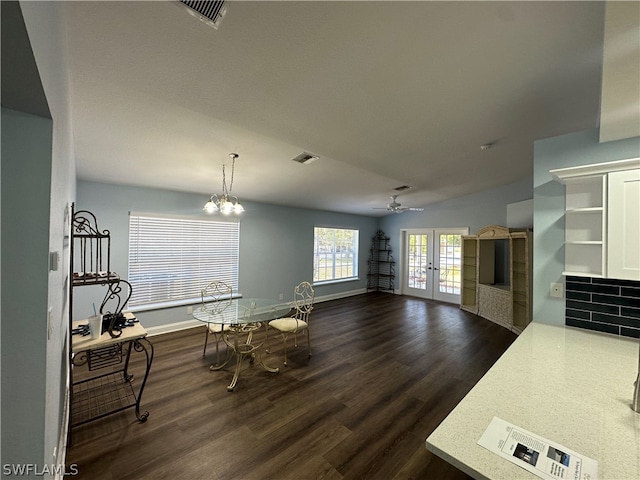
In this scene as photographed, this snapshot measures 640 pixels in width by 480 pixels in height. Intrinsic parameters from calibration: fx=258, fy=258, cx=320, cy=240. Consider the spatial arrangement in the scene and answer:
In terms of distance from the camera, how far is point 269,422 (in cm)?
220

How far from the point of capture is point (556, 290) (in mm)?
1943

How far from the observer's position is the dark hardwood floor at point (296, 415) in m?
1.78

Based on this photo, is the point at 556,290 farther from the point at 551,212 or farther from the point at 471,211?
the point at 471,211

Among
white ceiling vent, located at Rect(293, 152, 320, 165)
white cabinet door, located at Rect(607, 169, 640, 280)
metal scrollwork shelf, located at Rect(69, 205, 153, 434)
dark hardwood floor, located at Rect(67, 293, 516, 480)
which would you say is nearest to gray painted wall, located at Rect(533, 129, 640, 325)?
white cabinet door, located at Rect(607, 169, 640, 280)

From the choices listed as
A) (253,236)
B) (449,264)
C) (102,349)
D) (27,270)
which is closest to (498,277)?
(449,264)

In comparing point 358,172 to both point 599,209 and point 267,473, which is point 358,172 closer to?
point 599,209

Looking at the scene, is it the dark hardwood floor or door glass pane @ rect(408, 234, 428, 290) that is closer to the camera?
the dark hardwood floor

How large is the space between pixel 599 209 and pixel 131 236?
5188 millimetres

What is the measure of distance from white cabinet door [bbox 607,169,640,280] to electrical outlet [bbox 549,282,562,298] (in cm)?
39

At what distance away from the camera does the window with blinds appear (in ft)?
13.2

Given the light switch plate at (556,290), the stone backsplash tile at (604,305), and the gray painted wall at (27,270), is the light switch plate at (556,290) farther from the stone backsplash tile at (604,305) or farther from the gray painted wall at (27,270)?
the gray painted wall at (27,270)

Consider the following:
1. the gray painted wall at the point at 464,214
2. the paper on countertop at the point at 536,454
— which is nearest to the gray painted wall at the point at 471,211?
the gray painted wall at the point at 464,214

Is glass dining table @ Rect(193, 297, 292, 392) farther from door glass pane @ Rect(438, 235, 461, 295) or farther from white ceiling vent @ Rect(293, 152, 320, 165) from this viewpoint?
door glass pane @ Rect(438, 235, 461, 295)

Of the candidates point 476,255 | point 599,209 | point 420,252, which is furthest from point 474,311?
point 599,209
